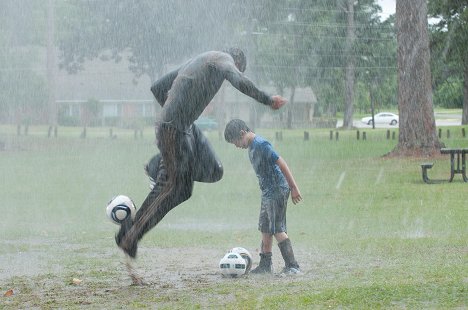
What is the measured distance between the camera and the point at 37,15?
5166 cm

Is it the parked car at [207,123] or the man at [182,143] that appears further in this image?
the parked car at [207,123]

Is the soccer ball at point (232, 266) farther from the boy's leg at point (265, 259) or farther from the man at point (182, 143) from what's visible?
the man at point (182, 143)

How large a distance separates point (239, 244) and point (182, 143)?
10.8 ft

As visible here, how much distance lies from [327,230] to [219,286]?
15.2 feet

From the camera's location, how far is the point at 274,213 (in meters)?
8.61

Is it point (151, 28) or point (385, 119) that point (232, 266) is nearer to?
point (151, 28)

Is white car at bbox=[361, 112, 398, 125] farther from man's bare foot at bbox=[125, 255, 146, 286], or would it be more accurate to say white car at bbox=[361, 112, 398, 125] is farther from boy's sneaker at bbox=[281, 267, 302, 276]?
man's bare foot at bbox=[125, 255, 146, 286]

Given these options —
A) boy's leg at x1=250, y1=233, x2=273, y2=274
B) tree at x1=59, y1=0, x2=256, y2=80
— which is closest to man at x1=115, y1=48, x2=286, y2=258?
boy's leg at x1=250, y1=233, x2=273, y2=274

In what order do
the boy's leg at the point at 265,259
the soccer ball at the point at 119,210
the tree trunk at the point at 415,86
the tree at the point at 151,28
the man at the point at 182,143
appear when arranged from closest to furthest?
the man at the point at 182,143 < the soccer ball at the point at 119,210 < the boy's leg at the point at 265,259 < the tree trunk at the point at 415,86 < the tree at the point at 151,28

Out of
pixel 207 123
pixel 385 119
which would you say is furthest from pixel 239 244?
pixel 385 119

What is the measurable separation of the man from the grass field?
0.52 m

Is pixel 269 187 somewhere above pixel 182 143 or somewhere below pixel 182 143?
below

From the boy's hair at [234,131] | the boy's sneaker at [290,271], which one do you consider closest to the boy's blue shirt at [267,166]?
the boy's hair at [234,131]

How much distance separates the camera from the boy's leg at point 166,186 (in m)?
8.04
